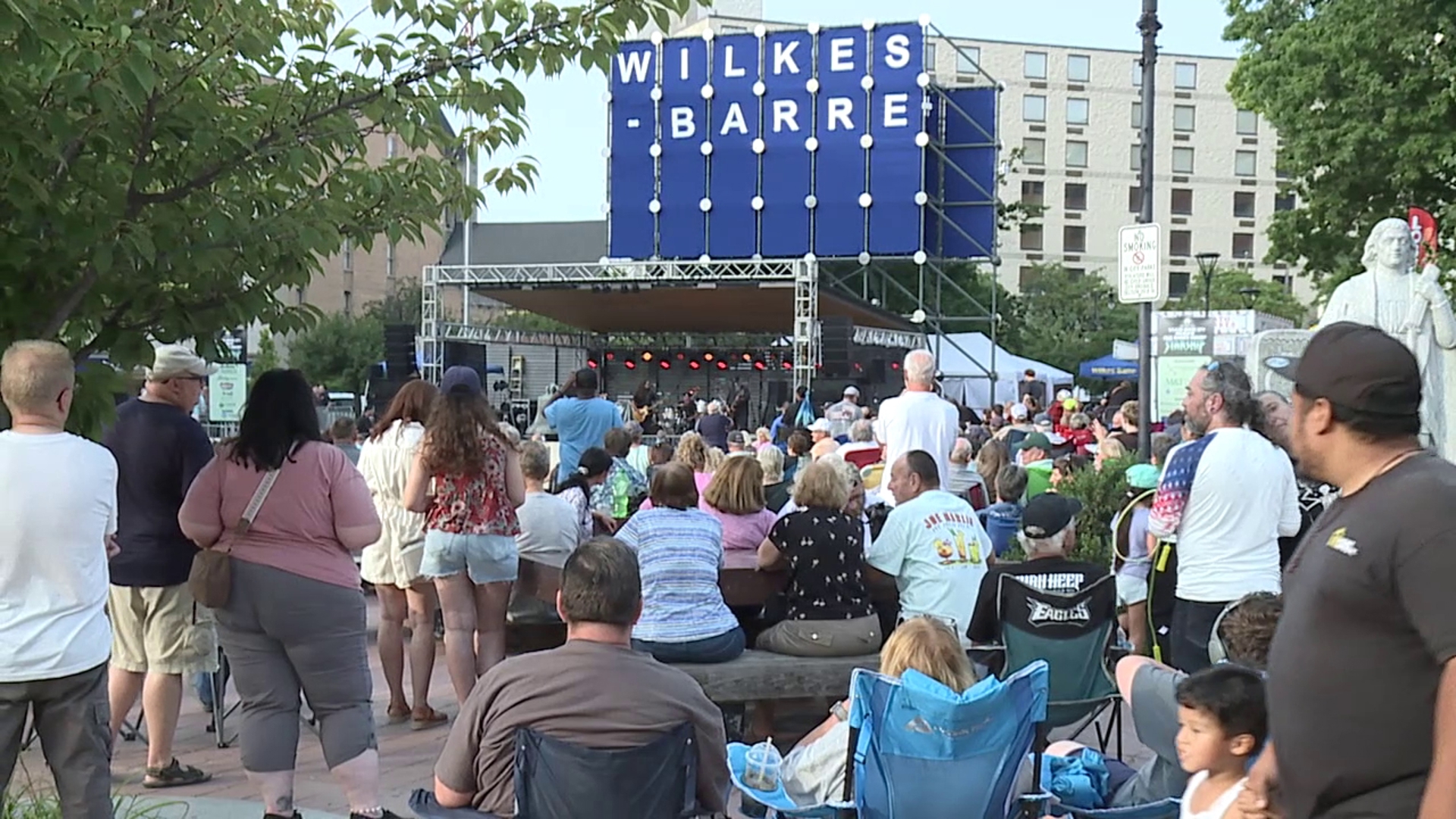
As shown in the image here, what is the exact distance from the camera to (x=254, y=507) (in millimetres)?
4488

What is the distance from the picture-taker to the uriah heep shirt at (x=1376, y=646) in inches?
81.3

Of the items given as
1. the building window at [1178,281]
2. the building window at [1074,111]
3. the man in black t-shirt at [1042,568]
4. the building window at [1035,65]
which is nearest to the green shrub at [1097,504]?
the man in black t-shirt at [1042,568]

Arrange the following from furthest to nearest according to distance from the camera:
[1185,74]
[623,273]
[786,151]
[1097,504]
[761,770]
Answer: [1185,74] < [623,273] < [786,151] < [1097,504] < [761,770]

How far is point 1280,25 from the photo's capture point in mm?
23531

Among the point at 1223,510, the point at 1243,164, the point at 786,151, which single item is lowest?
the point at 1223,510

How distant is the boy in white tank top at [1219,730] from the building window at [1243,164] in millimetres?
72879

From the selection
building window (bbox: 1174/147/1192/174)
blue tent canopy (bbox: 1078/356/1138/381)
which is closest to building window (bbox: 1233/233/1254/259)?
building window (bbox: 1174/147/1192/174)

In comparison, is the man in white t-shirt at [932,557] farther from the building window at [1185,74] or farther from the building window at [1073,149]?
the building window at [1185,74]

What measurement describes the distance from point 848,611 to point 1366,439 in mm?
3685

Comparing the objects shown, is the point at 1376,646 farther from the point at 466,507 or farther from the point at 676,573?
the point at 466,507

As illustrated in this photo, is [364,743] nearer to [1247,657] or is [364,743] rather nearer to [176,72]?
[176,72]

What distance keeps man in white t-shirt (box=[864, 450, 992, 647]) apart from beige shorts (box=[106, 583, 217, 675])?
2822mm

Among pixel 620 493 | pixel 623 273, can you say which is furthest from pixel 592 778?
pixel 623 273

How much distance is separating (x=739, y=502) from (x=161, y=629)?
2604 millimetres
